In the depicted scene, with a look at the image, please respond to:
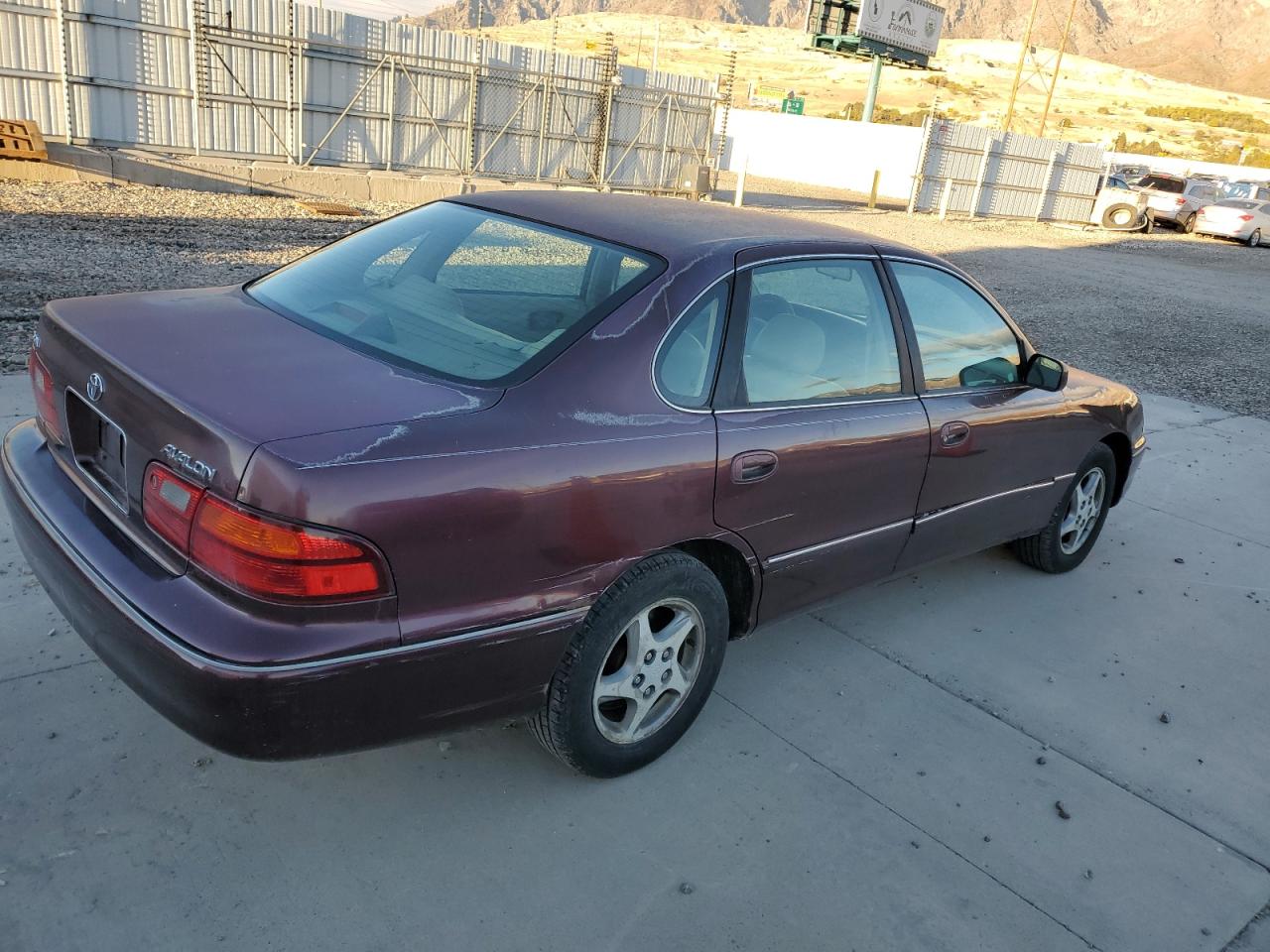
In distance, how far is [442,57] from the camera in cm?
1806

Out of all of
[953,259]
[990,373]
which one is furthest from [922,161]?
[990,373]

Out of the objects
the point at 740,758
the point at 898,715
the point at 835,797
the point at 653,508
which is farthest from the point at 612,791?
the point at 898,715

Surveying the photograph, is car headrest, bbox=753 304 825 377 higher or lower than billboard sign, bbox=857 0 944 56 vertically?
lower

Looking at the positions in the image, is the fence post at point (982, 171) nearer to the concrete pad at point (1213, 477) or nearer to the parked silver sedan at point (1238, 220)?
the parked silver sedan at point (1238, 220)

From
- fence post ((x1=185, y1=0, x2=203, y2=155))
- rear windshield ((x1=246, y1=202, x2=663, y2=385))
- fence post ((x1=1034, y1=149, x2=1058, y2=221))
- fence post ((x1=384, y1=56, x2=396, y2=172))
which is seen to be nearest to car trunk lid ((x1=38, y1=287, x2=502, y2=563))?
rear windshield ((x1=246, y1=202, x2=663, y2=385))

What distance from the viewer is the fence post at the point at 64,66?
1446 cm

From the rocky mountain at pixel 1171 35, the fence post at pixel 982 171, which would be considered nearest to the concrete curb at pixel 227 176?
the fence post at pixel 982 171

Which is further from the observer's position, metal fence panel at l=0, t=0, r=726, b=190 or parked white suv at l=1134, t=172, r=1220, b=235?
parked white suv at l=1134, t=172, r=1220, b=235

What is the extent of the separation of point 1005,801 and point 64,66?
1640 centimetres

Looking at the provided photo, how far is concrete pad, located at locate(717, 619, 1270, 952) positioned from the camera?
2.79 metres

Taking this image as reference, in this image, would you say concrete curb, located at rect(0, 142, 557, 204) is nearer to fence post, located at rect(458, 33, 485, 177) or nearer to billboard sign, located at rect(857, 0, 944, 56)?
fence post, located at rect(458, 33, 485, 177)

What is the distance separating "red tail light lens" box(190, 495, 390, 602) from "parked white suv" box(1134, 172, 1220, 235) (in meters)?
31.6

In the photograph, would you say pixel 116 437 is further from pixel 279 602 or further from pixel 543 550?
pixel 543 550

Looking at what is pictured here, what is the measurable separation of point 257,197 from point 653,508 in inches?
559
